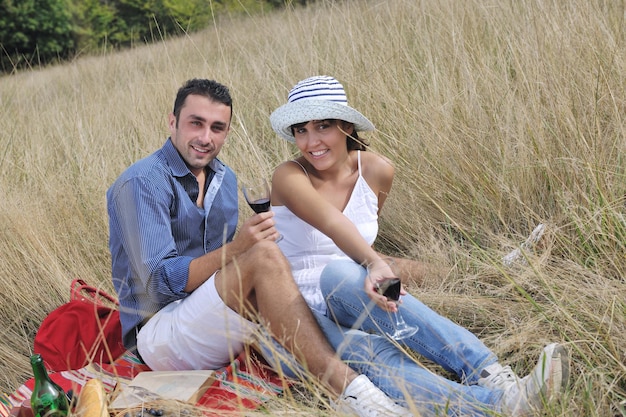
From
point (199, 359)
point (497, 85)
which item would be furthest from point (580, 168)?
point (199, 359)

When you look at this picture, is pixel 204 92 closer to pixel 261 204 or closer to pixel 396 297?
pixel 261 204

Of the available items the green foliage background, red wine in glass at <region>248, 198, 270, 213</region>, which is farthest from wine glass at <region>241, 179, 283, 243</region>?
A: the green foliage background

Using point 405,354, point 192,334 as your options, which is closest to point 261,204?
point 192,334

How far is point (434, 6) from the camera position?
4949 millimetres

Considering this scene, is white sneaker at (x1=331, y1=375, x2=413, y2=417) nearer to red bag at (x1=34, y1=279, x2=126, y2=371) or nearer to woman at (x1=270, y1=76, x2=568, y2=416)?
woman at (x1=270, y1=76, x2=568, y2=416)

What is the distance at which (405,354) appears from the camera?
236cm

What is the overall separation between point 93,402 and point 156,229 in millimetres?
706

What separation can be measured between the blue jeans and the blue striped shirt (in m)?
0.52

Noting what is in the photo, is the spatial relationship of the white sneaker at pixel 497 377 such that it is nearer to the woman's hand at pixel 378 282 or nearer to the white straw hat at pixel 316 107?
the woman's hand at pixel 378 282

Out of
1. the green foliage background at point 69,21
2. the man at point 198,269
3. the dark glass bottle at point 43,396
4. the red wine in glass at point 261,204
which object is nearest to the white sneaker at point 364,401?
the man at point 198,269

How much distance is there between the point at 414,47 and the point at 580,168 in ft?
6.38

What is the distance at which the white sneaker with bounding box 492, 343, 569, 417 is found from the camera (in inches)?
76.2

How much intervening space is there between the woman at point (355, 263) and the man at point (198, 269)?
0.54ft

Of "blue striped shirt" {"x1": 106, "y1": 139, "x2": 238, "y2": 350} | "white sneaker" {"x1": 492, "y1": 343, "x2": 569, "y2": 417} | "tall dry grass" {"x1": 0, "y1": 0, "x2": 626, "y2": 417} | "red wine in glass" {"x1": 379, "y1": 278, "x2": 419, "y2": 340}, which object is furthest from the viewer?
"blue striped shirt" {"x1": 106, "y1": 139, "x2": 238, "y2": 350}
